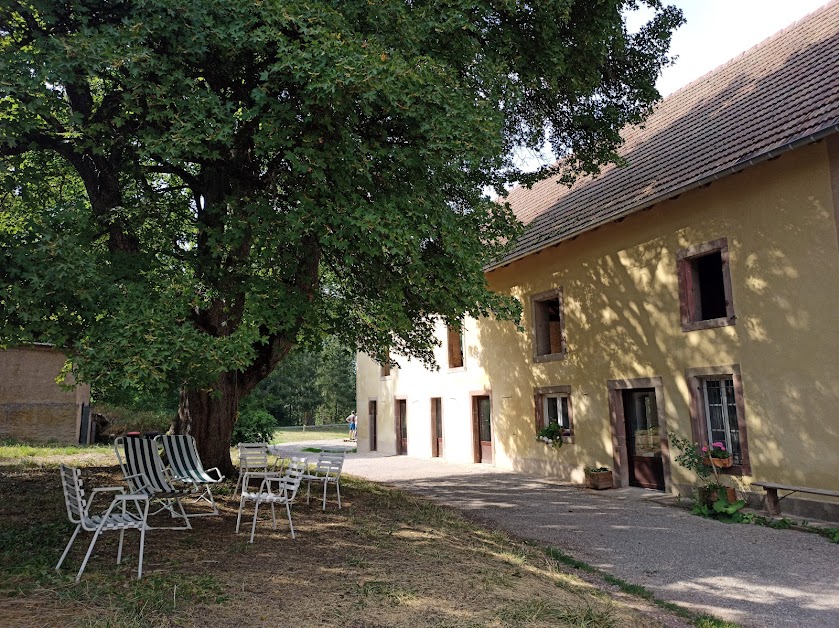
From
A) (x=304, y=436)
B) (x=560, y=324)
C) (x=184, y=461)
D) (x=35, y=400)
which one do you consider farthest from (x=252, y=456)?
(x=304, y=436)

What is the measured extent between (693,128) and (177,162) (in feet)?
32.9

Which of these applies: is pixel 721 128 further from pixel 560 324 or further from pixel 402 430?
pixel 402 430

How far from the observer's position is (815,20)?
12.2 metres

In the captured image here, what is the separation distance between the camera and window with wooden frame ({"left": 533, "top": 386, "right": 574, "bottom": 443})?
44.1 feet

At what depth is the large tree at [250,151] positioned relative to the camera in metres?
5.90

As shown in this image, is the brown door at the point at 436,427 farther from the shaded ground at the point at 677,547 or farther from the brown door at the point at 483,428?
the shaded ground at the point at 677,547

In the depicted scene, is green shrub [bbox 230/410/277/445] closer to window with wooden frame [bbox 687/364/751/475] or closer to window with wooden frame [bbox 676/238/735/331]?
window with wooden frame [bbox 687/364/751/475]

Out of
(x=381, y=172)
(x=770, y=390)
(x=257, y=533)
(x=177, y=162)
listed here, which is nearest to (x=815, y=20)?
(x=770, y=390)

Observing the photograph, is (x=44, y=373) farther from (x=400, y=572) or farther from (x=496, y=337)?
(x=400, y=572)

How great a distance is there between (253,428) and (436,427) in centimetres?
578

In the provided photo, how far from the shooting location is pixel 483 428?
1711cm

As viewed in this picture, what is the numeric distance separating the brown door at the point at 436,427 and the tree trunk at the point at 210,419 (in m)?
9.20

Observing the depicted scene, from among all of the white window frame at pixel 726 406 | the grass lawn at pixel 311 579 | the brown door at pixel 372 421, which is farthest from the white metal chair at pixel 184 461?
the brown door at pixel 372 421

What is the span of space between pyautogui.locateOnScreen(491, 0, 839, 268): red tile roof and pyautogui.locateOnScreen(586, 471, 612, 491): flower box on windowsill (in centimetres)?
473
